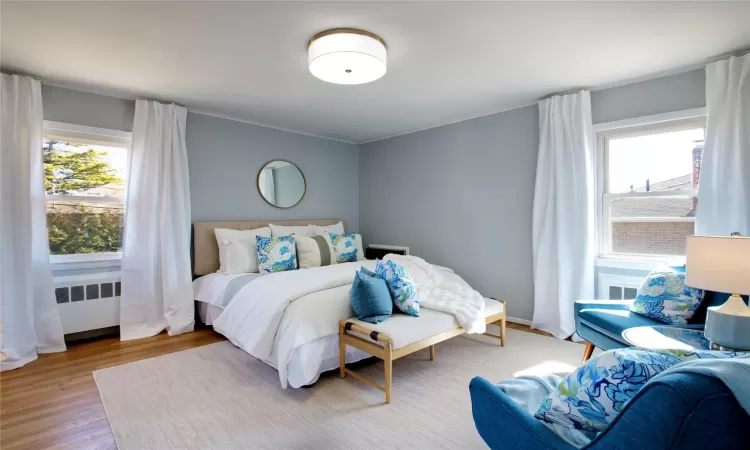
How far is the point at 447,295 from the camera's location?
320 cm

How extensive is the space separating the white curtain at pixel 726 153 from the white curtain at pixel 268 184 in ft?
14.0

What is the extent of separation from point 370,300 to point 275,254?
1.61 m

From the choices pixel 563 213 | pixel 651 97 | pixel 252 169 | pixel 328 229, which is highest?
pixel 651 97

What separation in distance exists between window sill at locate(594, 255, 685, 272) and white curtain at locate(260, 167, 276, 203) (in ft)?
12.2

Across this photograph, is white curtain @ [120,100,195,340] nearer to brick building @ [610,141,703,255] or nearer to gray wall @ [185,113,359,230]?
gray wall @ [185,113,359,230]

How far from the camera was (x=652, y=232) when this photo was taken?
3322mm

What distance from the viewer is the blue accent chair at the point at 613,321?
2.35m

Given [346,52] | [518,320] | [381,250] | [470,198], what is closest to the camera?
[346,52]

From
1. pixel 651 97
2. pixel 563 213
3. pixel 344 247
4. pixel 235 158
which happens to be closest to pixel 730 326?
pixel 563 213

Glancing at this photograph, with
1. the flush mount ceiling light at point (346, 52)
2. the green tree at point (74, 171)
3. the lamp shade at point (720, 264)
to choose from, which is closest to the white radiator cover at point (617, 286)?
the lamp shade at point (720, 264)

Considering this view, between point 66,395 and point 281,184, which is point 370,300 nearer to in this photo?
point 66,395

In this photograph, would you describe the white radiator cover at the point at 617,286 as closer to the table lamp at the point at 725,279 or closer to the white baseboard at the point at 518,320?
the white baseboard at the point at 518,320

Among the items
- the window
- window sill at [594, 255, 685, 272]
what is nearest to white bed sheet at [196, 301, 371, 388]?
window sill at [594, 255, 685, 272]

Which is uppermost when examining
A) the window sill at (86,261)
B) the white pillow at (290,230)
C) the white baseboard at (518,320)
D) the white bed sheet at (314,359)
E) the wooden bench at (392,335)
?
the white pillow at (290,230)
